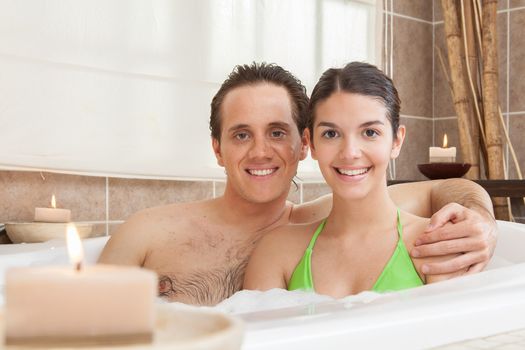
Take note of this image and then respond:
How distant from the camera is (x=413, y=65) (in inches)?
149

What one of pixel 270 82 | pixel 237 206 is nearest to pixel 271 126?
pixel 270 82

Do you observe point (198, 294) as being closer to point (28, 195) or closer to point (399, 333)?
point (28, 195)

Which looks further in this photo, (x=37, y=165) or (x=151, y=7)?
(x=151, y=7)

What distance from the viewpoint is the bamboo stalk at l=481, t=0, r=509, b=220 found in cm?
325

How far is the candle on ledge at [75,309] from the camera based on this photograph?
0.35m

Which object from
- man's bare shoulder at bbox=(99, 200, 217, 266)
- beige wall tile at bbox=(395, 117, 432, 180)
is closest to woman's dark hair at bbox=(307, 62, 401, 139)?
man's bare shoulder at bbox=(99, 200, 217, 266)

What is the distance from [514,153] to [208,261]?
1999 millimetres

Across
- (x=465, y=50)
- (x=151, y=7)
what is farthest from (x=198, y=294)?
(x=465, y=50)

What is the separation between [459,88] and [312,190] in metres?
0.82

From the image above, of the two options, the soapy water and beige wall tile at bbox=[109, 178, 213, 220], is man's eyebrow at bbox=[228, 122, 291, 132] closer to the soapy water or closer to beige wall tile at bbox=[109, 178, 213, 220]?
the soapy water

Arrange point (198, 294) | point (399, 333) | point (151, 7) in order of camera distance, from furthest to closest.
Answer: point (151, 7) < point (198, 294) < point (399, 333)

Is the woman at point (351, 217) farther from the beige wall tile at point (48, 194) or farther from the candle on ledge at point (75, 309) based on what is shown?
the candle on ledge at point (75, 309)

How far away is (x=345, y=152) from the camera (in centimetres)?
152

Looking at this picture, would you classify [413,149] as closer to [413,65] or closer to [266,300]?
[413,65]
